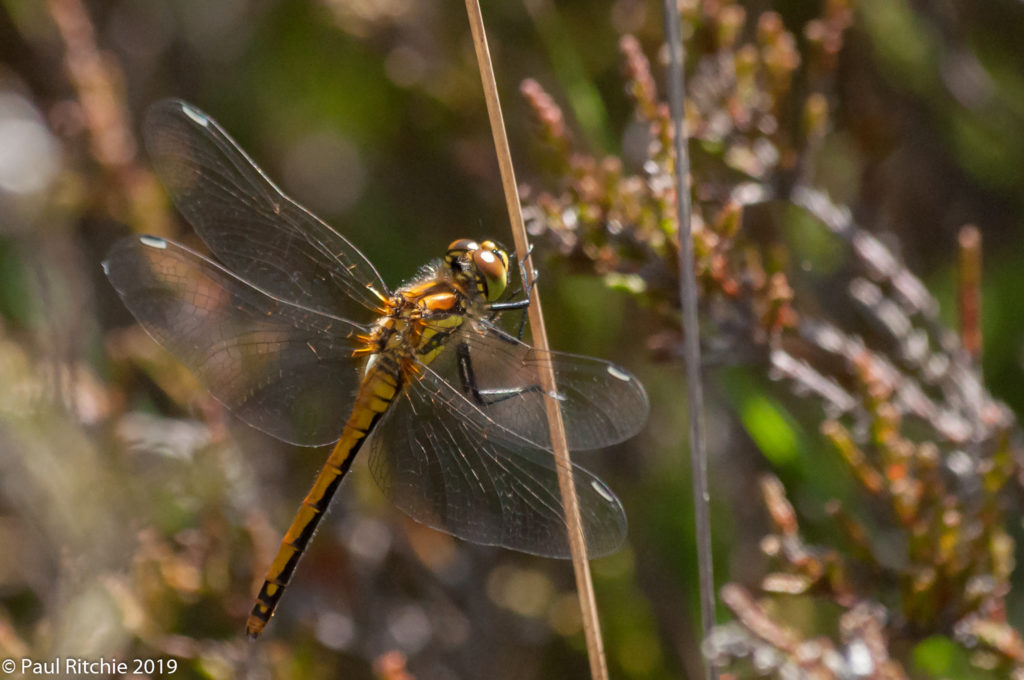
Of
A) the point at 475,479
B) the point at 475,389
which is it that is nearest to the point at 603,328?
the point at 475,389

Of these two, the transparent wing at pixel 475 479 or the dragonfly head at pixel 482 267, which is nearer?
the transparent wing at pixel 475 479

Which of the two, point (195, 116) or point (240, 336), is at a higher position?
point (195, 116)

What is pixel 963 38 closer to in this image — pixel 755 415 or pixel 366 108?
pixel 755 415

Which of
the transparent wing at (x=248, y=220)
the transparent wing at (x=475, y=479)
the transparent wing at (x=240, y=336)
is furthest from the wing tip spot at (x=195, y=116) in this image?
the transparent wing at (x=475, y=479)

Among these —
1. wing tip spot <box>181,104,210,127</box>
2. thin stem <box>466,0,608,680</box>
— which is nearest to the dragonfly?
wing tip spot <box>181,104,210,127</box>

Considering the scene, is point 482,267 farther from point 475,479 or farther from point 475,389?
point 475,479

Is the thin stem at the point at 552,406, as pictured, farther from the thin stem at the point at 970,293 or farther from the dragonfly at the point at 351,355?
the thin stem at the point at 970,293

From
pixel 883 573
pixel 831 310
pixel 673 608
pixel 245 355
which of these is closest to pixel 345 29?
pixel 245 355

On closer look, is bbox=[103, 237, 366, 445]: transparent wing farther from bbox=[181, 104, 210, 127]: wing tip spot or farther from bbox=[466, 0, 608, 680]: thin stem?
bbox=[466, 0, 608, 680]: thin stem
